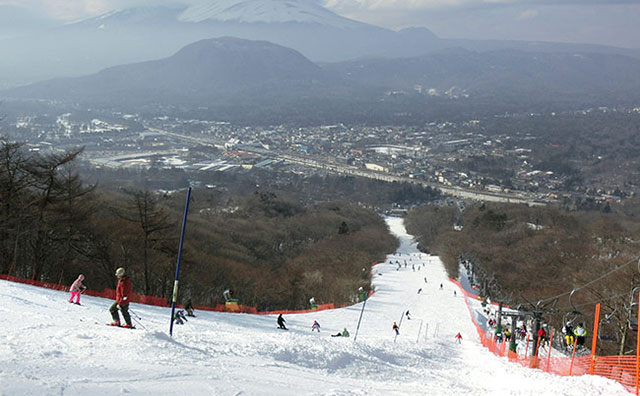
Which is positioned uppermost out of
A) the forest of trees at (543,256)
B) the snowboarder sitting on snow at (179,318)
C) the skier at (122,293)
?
the forest of trees at (543,256)

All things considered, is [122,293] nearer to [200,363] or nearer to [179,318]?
[200,363]

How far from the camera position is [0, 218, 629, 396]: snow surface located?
8.59m

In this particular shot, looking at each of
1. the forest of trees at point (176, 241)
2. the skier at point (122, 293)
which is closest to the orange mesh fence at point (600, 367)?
the skier at point (122, 293)

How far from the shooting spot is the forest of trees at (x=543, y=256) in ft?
130

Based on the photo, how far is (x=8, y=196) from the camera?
2502 centimetres

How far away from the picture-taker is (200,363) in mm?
10305

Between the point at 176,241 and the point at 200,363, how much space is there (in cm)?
2461

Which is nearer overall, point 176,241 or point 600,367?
point 600,367

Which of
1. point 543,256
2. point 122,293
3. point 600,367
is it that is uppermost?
point 543,256

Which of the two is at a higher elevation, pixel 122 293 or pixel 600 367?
pixel 122 293

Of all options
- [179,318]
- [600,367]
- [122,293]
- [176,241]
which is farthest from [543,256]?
[122,293]

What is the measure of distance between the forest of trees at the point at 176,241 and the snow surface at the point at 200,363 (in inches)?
341

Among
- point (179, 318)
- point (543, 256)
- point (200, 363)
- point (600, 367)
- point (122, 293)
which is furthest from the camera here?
point (543, 256)

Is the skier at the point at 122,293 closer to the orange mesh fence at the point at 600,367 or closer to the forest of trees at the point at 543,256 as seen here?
the orange mesh fence at the point at 600,367
